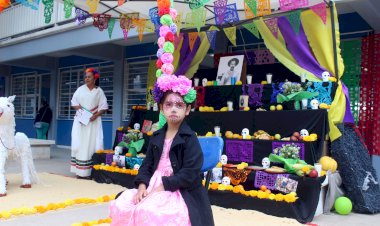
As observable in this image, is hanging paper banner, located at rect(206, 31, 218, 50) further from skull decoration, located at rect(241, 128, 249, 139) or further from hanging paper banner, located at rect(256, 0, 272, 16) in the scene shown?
skull decoration, located at rect(241, 128, 249, 139)

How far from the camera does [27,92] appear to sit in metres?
15.9

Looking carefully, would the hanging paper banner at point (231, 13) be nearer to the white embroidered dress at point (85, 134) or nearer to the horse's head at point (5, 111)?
the white embroidered dress at point (85, 134)

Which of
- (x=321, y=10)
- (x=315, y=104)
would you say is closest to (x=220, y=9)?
(x=321, y=10)

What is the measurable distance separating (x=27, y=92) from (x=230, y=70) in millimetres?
10734

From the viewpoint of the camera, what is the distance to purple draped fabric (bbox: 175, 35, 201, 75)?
8039 millimetres

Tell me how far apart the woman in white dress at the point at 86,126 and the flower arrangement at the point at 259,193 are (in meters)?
2.99

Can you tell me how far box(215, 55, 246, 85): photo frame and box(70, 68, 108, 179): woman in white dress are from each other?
2249 millimetres

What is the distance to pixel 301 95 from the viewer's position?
6.12 m

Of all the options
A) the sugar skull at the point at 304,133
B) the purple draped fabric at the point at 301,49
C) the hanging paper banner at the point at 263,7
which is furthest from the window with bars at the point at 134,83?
the sugar skull at the point at 304,133

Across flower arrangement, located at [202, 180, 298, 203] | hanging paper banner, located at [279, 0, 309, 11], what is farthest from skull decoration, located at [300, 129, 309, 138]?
hanging paper banner, located at [279, 0, 309, 11]

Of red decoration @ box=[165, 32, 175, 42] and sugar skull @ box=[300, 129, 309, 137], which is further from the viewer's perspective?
sugar skull @ box=[300, 129, 309, 137]

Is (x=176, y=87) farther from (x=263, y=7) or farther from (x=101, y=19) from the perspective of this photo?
(x=101, y=19)

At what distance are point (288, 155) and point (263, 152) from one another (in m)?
0.49

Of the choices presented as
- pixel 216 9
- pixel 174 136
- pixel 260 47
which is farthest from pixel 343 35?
pixel 174 136
